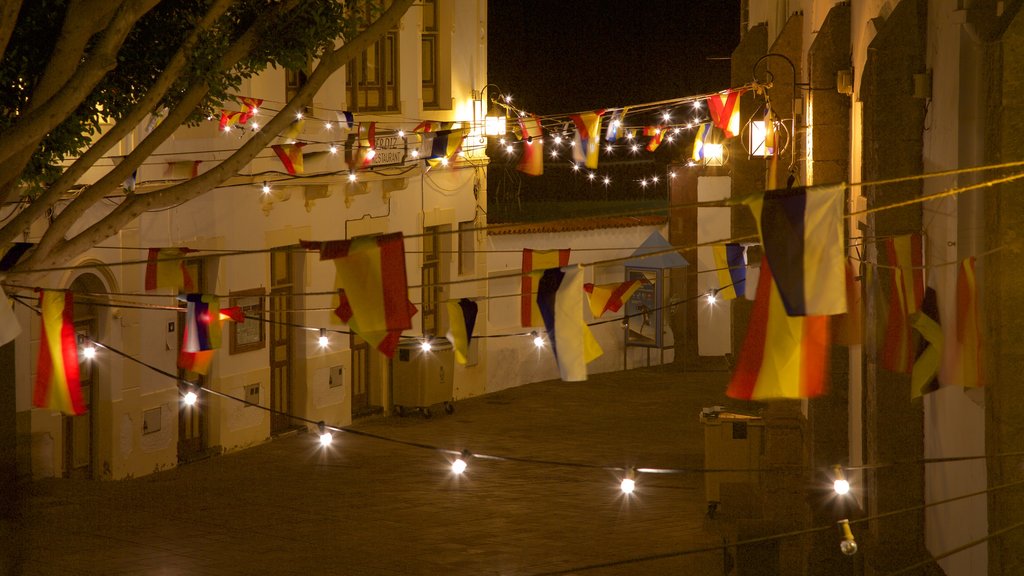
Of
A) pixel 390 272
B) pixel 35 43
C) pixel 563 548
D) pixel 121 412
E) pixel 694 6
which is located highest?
pixel 694 6

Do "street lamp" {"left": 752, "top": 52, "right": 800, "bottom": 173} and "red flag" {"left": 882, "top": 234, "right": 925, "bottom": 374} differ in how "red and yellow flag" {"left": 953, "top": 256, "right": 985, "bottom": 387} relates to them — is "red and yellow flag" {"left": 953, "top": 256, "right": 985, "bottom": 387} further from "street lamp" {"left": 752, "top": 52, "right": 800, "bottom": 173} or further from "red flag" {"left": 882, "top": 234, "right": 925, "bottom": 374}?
"street lamp" {"left": 752, "top": 52, "right": 800, "bottom": 173}

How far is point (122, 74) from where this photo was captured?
35.0ft

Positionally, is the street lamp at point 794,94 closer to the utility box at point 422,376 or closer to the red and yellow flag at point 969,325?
A: the utility box at point 422,376

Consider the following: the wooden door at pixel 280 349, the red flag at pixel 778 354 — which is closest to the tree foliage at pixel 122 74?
the red flag at pixel 778 354

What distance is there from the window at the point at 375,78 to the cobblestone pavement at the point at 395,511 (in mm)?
4639

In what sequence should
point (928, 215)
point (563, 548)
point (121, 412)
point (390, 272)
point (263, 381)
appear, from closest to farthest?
point (390, 272) < point (928, 215) < point (563, 548) < point (121, 412) < point (263, 381)

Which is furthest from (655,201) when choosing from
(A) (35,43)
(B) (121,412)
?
(A) (35,43)

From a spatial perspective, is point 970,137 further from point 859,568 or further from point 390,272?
point 859,568

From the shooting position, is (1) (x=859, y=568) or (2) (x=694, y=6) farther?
(2) (x=694, y=6)

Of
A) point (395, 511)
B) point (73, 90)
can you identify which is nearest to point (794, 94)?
point (395, 511)

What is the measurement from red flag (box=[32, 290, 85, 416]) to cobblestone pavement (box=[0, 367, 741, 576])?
2570mm

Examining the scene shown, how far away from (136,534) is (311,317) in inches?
224

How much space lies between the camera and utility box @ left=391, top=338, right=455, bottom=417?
64.7 ft

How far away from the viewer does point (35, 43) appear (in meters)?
9.67
